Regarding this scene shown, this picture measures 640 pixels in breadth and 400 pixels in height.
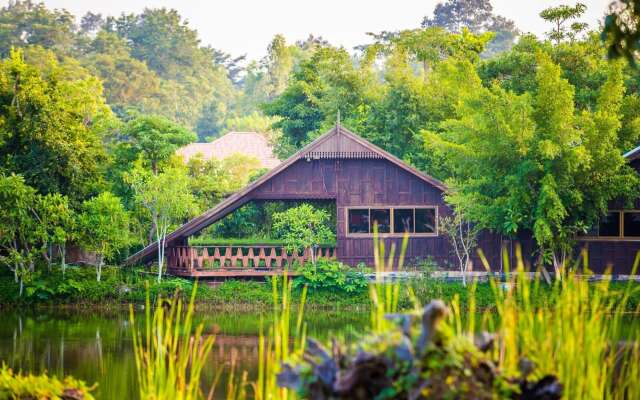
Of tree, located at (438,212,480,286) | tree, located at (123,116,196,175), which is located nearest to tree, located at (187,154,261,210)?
tree, located at (123,116,196,175)

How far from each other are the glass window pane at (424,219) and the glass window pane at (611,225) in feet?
11.6

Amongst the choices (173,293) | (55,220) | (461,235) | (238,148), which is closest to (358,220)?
(461,235)

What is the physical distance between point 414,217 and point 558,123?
4092mm

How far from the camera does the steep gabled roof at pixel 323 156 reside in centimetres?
2183

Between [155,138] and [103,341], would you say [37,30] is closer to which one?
[155,138]

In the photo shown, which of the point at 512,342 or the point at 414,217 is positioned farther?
the point at 414,217

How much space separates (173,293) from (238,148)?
21.5 m

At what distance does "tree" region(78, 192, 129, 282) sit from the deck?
137 cm

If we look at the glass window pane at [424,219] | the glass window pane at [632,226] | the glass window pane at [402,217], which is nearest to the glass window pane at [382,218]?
the glass window pane at [402,217]

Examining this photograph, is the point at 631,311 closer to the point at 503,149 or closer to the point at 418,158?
the point at 503,149

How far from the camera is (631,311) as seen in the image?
Result: 60.5 feet

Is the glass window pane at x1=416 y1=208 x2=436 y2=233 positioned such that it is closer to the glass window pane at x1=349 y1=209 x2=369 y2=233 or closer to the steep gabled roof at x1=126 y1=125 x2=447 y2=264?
the steep gabled roof at x1=126 y1=125 x2=447 y2=264

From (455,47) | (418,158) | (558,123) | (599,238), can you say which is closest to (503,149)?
(558,123)

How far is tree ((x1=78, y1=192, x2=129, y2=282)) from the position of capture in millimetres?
20781
